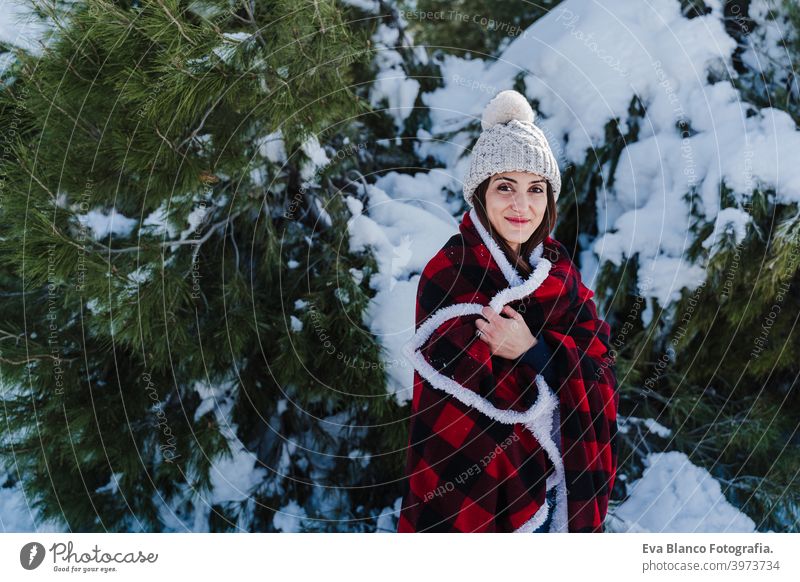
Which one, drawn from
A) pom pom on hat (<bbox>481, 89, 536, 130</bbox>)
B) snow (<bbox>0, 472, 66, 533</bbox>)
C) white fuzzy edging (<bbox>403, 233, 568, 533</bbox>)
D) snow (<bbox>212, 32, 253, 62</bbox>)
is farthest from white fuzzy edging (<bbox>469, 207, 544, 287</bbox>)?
snow (<bbox>0, 472, 66, 533</bbox>)

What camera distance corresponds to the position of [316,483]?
1021mm

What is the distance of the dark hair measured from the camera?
78 centimetres

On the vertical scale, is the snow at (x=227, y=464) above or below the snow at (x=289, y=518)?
above

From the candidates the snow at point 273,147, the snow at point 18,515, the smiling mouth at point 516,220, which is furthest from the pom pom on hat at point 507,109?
the snow at point 18,515

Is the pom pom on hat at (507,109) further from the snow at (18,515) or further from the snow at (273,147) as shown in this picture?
the snow at (18,515)

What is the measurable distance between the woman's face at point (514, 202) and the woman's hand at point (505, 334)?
99mm

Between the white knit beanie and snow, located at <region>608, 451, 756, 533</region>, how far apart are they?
51cm

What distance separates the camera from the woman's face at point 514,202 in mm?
767

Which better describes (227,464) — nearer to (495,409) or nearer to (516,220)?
(495,409)

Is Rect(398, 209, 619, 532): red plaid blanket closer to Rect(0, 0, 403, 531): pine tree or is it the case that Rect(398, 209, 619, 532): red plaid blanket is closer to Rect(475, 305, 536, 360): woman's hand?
Rect(475, 305, 536, 360): woman's hand

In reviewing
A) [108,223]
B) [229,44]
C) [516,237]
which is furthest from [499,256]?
[108,223]

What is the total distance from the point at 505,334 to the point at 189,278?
0.49 metres
